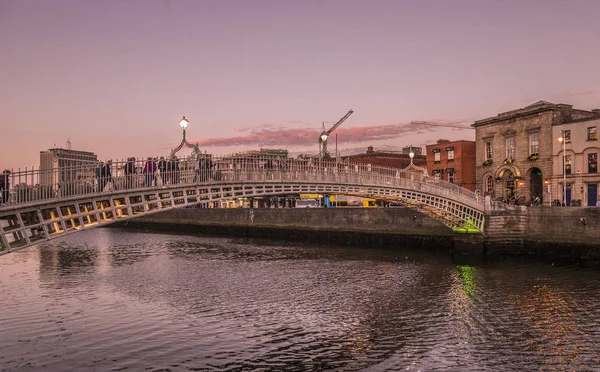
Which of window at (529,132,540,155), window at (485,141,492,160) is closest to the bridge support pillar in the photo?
window at (529,132,540,155)

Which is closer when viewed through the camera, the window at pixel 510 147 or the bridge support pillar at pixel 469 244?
the bridge support pillar at pixel 469 244

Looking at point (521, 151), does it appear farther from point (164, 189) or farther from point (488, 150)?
point (164, 189)

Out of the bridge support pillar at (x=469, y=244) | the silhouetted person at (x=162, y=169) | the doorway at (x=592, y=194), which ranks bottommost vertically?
the bridge support pillar at (x=469, y=244)

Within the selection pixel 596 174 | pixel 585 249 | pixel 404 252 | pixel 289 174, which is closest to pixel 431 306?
pixel 289 174

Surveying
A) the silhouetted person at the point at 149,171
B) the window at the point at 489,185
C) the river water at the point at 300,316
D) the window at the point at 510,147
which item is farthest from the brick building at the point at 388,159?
the silhouetted person at the point at 149,171

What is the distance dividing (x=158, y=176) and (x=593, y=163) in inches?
1379

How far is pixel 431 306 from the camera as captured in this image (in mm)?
21047

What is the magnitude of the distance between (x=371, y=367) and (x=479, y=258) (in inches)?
911

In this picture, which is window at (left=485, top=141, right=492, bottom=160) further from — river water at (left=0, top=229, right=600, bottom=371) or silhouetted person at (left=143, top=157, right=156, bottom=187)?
silhouetted person at (left=143, top=157, right=156, bottom=187)

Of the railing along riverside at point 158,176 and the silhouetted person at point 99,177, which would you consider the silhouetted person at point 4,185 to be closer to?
the railing along riverside at point 158,176

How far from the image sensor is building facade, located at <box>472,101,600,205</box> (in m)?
45.5

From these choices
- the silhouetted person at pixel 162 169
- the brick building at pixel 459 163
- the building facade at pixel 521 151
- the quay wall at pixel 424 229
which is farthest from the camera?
the brick building at pixel 459 163

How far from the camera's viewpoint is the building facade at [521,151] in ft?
149

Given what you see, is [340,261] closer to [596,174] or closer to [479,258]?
[479,258]
